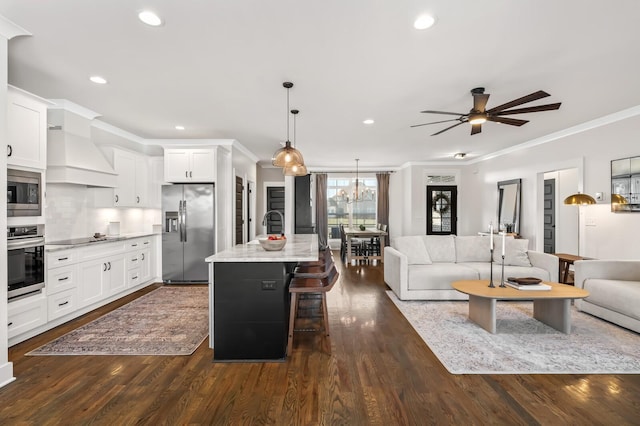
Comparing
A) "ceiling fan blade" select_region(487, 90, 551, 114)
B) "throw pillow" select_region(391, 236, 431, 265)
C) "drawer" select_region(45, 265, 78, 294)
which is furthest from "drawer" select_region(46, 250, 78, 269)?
"ceiling fan blade" select_region(487, 90, 551, 114)

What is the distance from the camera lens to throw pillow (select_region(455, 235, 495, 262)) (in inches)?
197

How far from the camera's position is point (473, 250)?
199 inches

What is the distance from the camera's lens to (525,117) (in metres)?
4.65

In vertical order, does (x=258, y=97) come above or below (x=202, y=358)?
above

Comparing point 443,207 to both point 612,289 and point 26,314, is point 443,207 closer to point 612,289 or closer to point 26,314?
point 612,289

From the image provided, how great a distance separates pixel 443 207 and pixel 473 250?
171 inches

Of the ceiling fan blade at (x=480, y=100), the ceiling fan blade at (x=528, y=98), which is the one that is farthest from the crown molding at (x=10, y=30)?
the ceiling fan blade at (x=528, y=98)

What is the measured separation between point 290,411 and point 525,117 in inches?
191

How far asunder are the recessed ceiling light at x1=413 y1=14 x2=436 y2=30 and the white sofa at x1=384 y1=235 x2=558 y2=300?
2937mm

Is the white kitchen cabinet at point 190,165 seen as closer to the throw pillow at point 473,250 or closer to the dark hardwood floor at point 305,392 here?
the dark hardwood floor at point 305,392

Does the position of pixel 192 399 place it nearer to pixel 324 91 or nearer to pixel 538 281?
pixel 324 91

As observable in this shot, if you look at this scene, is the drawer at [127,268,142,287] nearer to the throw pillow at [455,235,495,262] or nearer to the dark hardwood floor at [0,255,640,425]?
the dark hardwood floor at [0,255,640,425]

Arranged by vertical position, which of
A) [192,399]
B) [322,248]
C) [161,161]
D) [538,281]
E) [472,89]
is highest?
[472,89]

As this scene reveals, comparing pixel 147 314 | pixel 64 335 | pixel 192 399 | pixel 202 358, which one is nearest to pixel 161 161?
pixel 147 314
